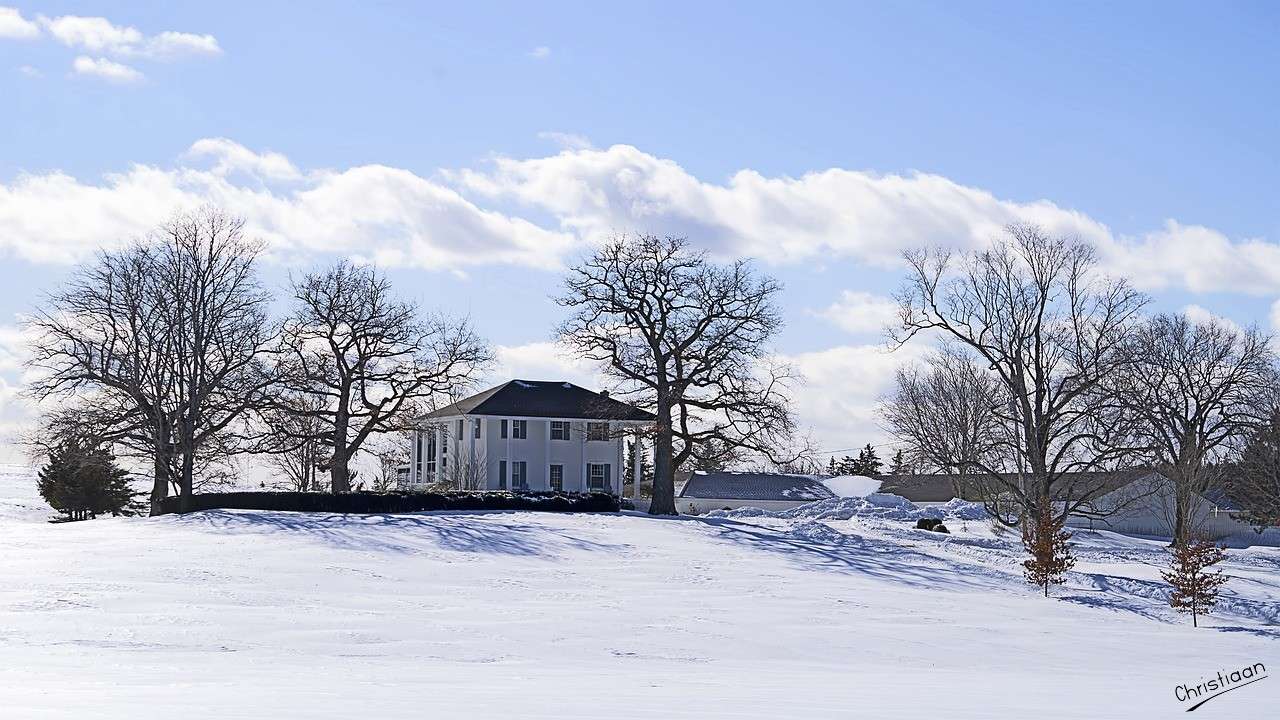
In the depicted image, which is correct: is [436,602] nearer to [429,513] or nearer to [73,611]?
[73,611]

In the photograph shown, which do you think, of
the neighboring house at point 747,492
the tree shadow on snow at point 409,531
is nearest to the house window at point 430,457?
the neighboring house at point 747,492

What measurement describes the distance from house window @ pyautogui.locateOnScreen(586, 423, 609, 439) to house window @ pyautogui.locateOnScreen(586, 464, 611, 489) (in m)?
8.63

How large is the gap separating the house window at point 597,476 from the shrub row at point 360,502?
60.1 feet

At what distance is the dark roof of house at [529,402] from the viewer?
6469 cm

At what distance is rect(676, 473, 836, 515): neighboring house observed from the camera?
282ft

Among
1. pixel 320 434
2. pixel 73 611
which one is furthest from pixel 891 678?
pixel 320 434

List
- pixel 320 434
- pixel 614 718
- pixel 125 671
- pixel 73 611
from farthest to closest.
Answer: pixel 320 434
pixel 73 611
pixel 125 671
pixel 614 718

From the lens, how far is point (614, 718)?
9688 millimetres

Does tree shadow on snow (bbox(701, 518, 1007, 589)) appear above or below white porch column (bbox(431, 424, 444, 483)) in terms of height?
below

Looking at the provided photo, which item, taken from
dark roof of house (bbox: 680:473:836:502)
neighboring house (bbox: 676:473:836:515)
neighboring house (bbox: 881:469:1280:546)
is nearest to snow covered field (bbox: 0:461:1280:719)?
neighboring house (bbox: 881:469:1280:546)

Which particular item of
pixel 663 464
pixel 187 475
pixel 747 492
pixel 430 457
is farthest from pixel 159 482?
pixel 747 492

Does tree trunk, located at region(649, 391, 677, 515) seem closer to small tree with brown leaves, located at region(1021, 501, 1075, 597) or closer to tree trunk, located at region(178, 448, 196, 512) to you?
tree trunk, located at region(178, 448, 196, 512)

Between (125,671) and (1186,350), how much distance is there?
190ft

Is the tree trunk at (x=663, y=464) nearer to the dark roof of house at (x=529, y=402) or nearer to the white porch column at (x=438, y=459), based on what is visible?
the dark roof of house at (x=529, y=402)
